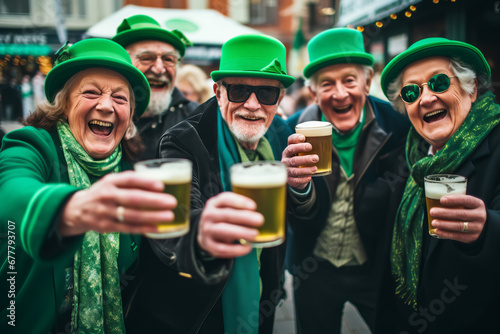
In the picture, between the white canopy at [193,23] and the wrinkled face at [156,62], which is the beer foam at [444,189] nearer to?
the wrinkled face at [156,62]

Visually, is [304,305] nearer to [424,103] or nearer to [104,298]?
[104,298]

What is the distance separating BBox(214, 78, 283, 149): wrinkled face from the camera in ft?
6.71

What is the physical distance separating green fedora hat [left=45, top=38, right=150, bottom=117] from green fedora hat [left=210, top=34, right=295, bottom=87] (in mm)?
498

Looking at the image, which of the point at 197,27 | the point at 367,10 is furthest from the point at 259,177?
the point at 197,27

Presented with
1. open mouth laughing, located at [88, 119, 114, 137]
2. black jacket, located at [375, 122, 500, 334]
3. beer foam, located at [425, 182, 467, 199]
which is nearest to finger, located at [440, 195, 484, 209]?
beer foam, located at [425, 182, 467, 199]

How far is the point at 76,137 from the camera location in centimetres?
A: 196

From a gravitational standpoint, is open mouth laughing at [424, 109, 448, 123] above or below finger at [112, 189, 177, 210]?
above

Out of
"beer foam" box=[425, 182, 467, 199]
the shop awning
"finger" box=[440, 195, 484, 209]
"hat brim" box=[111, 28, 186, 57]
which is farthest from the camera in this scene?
the shop awning

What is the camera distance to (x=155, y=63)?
335cm

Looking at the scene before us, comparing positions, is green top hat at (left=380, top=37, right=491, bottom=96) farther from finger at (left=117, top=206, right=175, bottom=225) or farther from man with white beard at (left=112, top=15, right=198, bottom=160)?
man with white beard at (left=112, top=15, right=198, bottom=160)

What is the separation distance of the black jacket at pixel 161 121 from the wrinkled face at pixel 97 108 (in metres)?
1.06

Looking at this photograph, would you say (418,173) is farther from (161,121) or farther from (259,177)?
(161,121)

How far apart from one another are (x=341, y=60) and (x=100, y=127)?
69.5 inches

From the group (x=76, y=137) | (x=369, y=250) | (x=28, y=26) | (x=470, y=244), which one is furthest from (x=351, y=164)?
(x=28, y=26)
